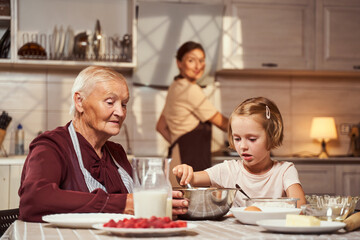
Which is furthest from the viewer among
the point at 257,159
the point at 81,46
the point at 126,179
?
the point at 81,46

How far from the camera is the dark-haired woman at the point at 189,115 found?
439 centimetres

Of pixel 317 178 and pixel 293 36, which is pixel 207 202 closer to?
pixel 317 178

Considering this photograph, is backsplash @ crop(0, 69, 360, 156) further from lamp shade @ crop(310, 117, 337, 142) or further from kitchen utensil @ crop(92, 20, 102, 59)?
Answer: kitchen utensil @ crop(92, 20, 102, 59)

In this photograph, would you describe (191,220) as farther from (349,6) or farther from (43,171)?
(349,6)

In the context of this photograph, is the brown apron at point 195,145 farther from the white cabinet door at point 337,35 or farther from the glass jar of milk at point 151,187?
the glass jar of milk at point 151,187

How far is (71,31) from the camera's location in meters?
4.40

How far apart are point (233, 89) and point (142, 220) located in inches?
143

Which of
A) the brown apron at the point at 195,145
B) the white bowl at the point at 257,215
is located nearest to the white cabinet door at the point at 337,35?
the brown apron at the point at 195,145

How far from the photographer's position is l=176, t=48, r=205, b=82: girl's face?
176 inches

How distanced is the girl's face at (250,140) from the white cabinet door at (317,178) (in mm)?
2256

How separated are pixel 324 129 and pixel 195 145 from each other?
1.15 meters

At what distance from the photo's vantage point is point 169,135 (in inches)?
177

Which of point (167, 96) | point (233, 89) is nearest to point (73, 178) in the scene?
point (167, 96)

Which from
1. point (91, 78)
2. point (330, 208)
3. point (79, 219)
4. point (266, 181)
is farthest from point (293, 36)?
point (79, 219)
